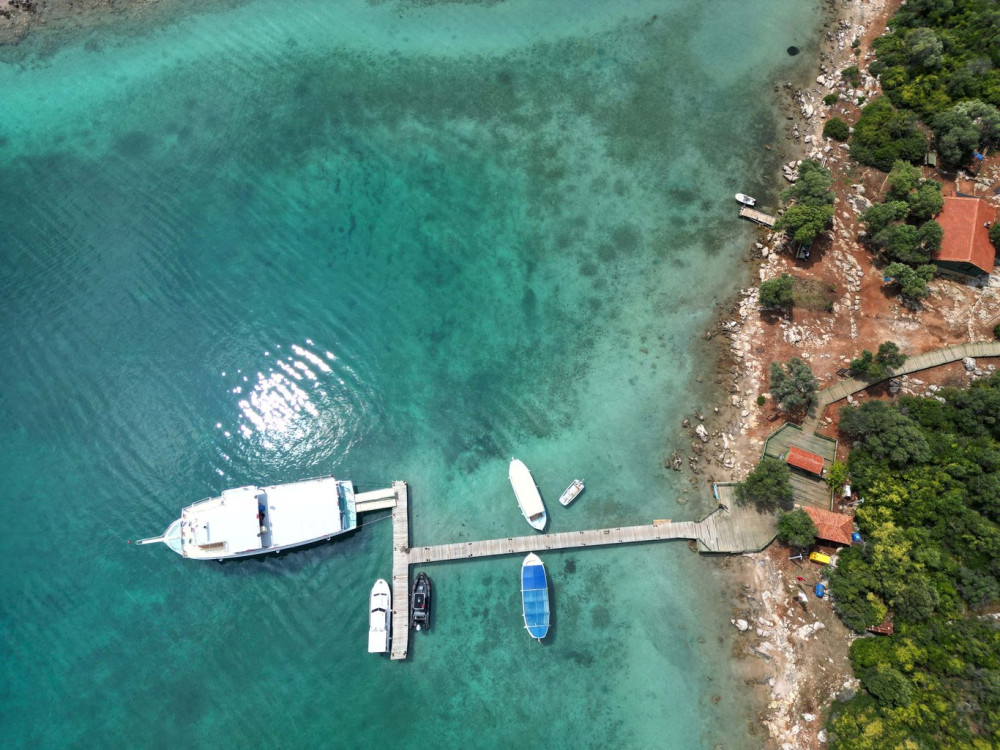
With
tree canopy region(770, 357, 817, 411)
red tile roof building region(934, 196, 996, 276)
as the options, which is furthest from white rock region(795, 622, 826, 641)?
red tile roof building region(934, 196, 996, 276)

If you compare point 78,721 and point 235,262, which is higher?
point 235,262

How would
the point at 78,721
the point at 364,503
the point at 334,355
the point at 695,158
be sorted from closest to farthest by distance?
the point at 78,721
the point at 364,503
the point at 334,355
the point at 695,158

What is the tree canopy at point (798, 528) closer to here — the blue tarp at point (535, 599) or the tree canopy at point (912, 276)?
the blue tarp at point (535, 599)

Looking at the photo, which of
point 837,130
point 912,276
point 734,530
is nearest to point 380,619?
point 734,530

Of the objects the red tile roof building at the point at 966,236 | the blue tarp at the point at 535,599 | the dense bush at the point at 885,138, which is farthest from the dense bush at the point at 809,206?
the blue tarp at the point at 535,599

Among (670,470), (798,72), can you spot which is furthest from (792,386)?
(798,72)

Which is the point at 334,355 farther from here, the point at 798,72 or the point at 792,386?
the point at 798,72
